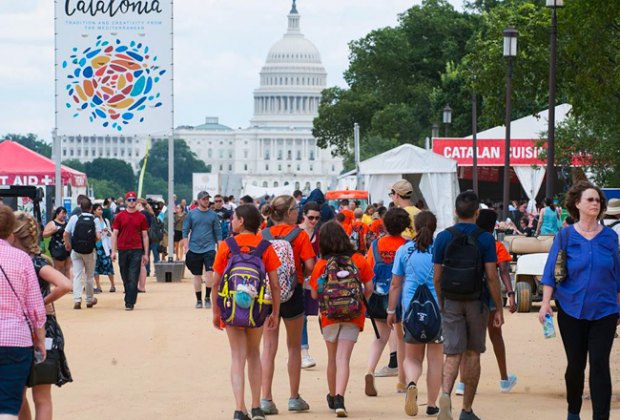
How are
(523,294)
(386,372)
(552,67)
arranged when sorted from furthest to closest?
(552,67)
(523,294)
(386,372)

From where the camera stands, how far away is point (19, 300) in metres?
7.44

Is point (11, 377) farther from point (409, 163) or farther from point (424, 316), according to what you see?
point (409, 163)

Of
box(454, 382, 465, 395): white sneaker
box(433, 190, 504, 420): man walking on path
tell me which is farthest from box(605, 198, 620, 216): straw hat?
box(433, 190, 504, 420): man walking on path

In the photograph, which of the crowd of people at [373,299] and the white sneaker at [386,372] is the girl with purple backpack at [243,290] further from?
the white sneaker at [386,372]

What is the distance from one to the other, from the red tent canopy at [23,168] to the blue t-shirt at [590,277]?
95.5 feet

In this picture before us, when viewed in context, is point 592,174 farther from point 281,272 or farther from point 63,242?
point 281,272

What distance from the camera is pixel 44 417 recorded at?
8.04 metres

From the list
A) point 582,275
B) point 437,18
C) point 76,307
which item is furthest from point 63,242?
point 437,18

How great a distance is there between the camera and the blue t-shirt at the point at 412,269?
1027 centimetres

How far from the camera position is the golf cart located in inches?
753

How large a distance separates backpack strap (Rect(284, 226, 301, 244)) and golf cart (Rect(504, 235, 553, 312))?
27.7ft

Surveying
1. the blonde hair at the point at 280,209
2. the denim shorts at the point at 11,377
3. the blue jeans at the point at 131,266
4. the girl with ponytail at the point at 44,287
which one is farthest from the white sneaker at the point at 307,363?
the blue jeans at the point at 131,266

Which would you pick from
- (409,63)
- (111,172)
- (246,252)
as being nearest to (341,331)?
(246,252)

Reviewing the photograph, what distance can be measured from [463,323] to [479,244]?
50 cm
